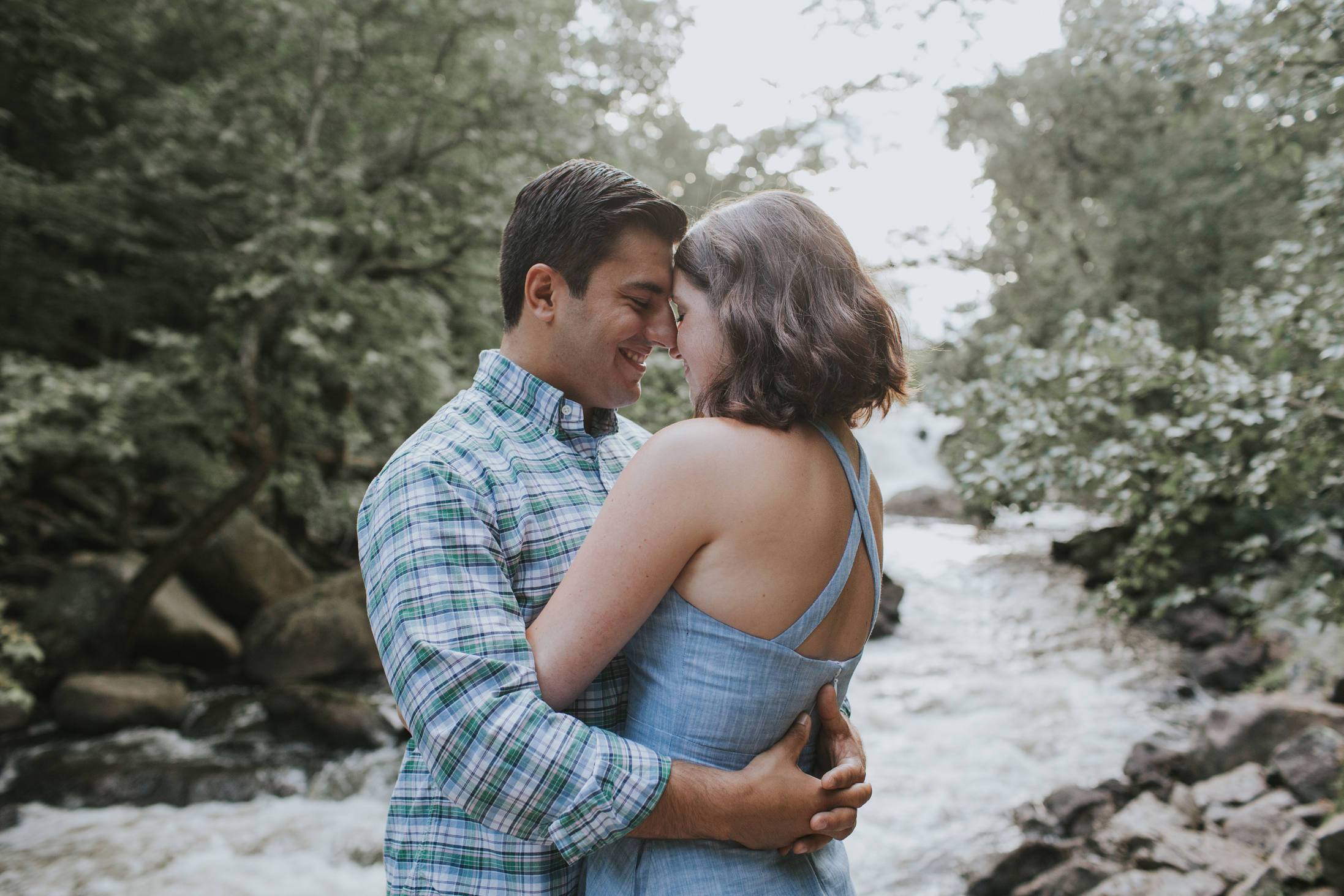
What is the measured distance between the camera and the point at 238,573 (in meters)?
9.28

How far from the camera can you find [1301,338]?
152 inches

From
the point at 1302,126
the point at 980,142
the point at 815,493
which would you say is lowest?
the point at 815,493

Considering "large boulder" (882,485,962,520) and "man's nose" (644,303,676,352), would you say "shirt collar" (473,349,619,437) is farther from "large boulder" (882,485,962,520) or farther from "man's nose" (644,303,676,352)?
"large boulder" (882,485,962,520)

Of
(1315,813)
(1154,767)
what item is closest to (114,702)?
(1154,767)

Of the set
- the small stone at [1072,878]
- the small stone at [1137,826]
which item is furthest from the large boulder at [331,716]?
the small stone at [1137,826]

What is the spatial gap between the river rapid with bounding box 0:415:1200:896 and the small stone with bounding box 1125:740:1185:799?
44 cm

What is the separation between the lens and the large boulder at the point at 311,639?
829 centimetres

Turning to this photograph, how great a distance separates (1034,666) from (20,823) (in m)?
9.34

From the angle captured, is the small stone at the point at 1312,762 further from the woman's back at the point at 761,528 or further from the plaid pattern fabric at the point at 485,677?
the plaid pattern fabric at the point at 485,677

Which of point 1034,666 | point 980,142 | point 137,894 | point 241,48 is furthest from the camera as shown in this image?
point 980,142

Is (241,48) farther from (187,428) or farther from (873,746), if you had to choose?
(873,746)

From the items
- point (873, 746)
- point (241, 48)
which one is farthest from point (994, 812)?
point (241, 48)

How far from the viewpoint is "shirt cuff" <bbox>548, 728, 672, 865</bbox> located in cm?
114

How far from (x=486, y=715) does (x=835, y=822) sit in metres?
0.59
